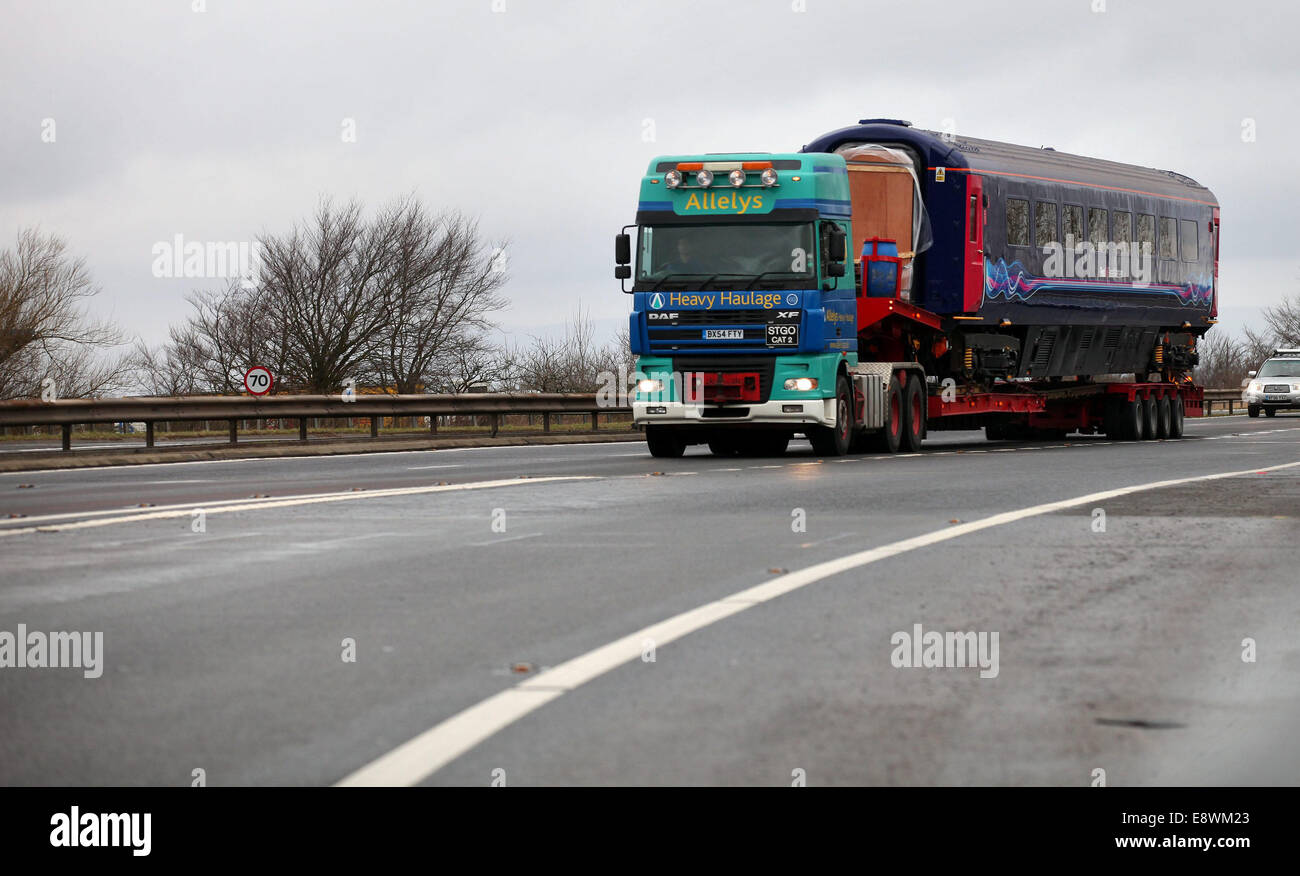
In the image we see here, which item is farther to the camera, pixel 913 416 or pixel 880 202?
pixel 913 416

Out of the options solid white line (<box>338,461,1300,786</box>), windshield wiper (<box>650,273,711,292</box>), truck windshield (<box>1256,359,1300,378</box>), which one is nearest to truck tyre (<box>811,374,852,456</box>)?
windshield wiper (<box>650,273,711,292</box>)

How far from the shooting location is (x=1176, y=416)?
34.1 m

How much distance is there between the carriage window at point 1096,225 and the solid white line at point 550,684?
19561 mm

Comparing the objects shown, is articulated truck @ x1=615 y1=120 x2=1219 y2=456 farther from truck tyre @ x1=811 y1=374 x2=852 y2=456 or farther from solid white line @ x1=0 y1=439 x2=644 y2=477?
solid white line @ x1=0 y1=439 x2=644 y2=477

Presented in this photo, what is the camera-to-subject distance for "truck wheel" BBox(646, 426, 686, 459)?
919 inches

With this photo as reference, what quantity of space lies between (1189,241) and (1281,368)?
82.1ft

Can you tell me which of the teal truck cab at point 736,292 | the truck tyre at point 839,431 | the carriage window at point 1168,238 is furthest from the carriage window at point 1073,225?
the teal truck cab at point 736,292

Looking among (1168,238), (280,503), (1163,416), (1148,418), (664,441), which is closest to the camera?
(280,503)

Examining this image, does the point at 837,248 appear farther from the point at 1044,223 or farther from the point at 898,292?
the point at 1044,223

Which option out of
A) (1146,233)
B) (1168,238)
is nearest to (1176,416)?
(1168,238)

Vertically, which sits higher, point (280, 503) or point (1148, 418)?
point (1148, 418)

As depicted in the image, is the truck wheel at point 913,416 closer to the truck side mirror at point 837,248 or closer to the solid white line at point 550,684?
the truck side mirror at point 837,248

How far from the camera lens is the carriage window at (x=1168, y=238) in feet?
104
